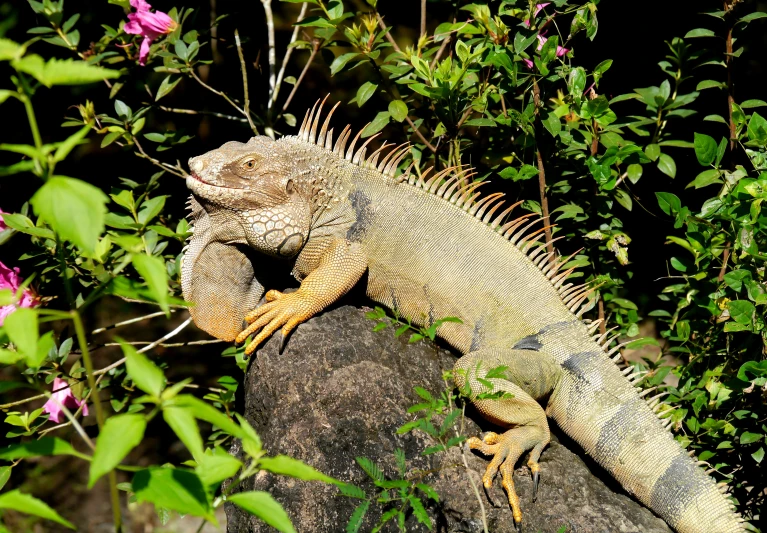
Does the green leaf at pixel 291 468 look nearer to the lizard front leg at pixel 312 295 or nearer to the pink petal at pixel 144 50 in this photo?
the lizard front leg at pixel 312 295

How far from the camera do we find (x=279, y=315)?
11.8 feet

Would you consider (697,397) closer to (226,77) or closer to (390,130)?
(390,130)

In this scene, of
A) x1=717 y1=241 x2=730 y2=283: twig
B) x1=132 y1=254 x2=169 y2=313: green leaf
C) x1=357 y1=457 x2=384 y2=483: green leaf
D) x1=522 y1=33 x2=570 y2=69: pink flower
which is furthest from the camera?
x1=522 y1=33 x2=570 y2=69: pink flower

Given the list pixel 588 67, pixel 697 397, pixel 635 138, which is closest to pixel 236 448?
pixel 697 397

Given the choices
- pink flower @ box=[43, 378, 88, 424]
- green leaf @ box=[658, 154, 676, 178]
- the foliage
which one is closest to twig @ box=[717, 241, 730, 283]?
the foliage

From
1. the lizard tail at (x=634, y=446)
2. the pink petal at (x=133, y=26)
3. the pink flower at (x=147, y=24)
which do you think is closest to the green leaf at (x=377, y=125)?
the pink flower at (x=147, y=24)

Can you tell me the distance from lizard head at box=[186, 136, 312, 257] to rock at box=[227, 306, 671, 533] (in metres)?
0.44

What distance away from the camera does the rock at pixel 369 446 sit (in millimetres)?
3221

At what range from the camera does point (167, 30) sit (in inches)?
181

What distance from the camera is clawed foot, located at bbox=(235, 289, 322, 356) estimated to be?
359 cm

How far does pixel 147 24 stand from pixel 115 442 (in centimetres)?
346

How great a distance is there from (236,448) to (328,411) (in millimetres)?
779

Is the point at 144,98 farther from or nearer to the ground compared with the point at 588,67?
nearer to the ground

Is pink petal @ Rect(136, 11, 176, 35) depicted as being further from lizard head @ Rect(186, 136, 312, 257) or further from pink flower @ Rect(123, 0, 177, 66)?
lizard head @ Rect(186, 136, 312, 257)
